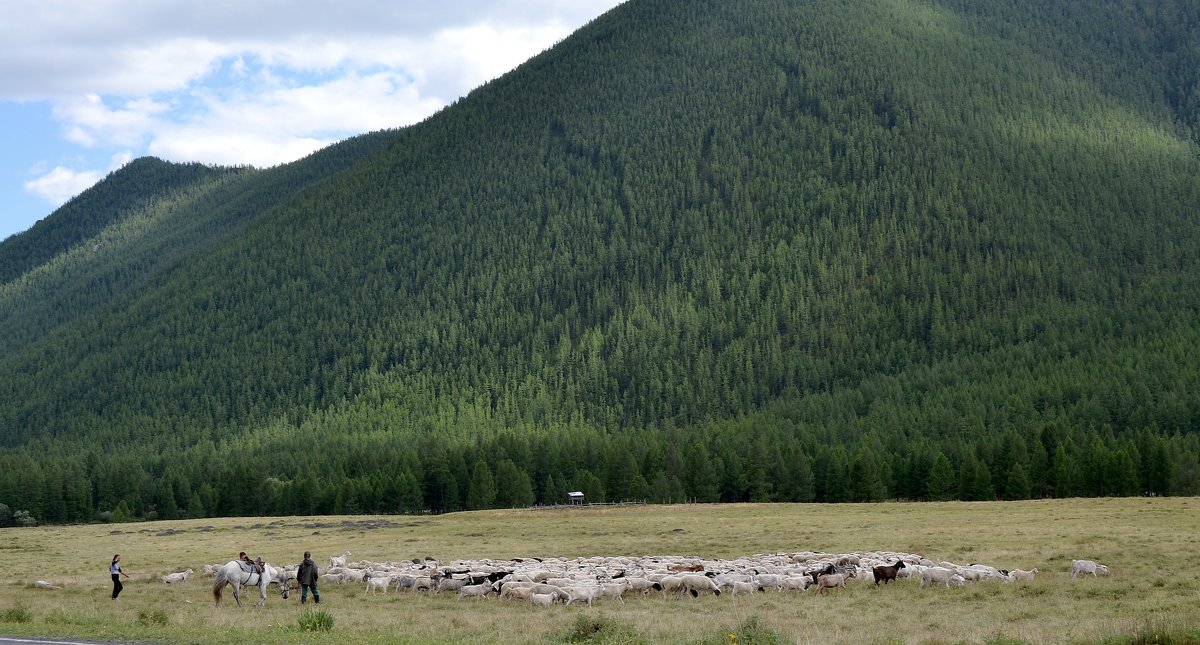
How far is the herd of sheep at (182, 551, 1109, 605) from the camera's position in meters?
48.2

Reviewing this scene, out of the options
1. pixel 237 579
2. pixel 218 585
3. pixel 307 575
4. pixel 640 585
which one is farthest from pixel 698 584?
pixel 218 585

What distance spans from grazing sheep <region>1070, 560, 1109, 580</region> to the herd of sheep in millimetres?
40

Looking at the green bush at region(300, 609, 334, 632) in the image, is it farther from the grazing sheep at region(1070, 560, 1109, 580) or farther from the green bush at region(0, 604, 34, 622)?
the grazing sheep at region(1070, 560, 1109, 580)

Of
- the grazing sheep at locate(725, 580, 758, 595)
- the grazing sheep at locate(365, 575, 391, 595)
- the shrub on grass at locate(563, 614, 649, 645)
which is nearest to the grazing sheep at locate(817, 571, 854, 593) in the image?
the grazing sheep at locate(725, 580, 758, 595)

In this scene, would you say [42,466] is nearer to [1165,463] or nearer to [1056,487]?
[1056,487]

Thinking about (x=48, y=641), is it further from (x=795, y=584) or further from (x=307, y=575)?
(x=795, y=584)

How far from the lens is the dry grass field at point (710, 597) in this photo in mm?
35388

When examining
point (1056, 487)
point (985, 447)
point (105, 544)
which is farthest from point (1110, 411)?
point (105, 544)

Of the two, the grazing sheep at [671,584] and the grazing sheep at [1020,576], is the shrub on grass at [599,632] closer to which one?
the grazing sheep at [671,584]

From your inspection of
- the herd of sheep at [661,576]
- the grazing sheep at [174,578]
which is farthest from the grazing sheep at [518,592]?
the grazing sheep at [174,578]

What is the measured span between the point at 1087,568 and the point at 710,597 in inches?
605

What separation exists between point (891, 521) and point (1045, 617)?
5625 cm

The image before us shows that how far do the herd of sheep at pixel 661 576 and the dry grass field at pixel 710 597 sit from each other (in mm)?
925

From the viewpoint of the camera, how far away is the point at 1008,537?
7156 cm
